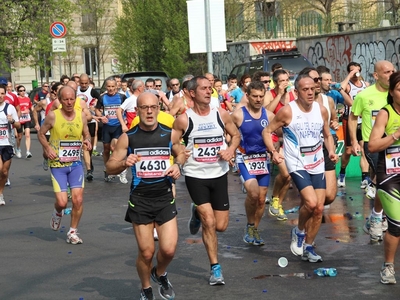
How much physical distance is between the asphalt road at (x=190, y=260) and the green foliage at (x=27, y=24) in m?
27.0

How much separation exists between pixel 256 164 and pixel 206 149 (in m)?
1.57

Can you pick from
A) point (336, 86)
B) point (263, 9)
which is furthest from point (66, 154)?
point (263, 9)

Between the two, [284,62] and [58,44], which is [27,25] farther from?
[284,62]

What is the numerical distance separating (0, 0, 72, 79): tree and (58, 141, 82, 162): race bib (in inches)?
1150

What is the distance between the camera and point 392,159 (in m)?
→ 7.92

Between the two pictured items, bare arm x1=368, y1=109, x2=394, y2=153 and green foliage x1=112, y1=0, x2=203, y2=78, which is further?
green foliage x1=112, y1=0, x2=203, y2=78

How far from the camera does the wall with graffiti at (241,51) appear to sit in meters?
34.7

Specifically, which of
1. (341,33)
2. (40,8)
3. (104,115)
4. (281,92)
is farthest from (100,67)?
(281,92)

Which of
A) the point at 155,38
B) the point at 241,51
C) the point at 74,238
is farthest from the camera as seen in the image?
the point at 155,38

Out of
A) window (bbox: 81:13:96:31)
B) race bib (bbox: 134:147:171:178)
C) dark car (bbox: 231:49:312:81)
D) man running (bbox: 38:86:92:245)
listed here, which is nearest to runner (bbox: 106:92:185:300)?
race bib (bbox: 134:147:171:178)

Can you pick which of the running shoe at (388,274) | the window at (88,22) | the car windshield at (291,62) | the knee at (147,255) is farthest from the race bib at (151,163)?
the window at (88,22)

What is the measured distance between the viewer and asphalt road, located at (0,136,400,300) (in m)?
8.12

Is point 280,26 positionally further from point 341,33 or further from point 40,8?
point 40,8

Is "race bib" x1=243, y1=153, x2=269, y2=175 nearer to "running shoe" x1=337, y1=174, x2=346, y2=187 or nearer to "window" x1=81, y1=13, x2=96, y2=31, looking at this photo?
"running shoe" x1=337, y1=174, x2=346, y2=187
